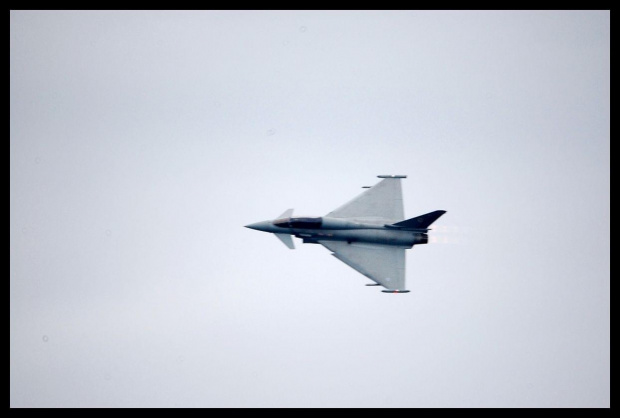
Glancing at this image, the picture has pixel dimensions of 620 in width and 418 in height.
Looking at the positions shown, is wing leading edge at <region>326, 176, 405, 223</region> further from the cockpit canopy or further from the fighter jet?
the cockpit canopy

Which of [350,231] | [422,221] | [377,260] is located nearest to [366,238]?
[350,231]

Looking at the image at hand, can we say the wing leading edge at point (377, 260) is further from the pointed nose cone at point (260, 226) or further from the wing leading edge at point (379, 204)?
the pointed nose cone at point (260, 226)

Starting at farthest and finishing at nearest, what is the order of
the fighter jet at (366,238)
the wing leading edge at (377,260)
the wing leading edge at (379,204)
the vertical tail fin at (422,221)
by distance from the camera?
the wing leading edge at (379,204) → the wing leading edge at (377,260) → the fighter jet at (366,238) → the vertical tail fin at (422,221)

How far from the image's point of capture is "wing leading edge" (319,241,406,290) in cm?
5081

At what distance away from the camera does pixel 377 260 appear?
167 feet

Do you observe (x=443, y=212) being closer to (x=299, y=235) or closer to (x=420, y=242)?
(x=420, y=242)

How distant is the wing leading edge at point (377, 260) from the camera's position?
5081cm

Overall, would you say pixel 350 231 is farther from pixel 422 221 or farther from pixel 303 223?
pixel 422 221

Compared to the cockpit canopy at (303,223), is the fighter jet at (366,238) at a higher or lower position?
lower

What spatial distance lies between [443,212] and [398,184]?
3.99 metres

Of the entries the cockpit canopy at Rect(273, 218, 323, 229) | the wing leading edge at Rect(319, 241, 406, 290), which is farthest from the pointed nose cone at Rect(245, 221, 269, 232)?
the wing leading edge at Rect(319, 241, 406, 290)

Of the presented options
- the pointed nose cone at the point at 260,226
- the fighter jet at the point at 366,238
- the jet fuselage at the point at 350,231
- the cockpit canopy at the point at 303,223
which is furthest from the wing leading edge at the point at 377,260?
the pointed nose cone at the point at 260,226

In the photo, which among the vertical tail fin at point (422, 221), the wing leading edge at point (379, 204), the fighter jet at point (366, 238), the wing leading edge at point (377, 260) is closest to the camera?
the vertical tail fin at point (422, 221)
